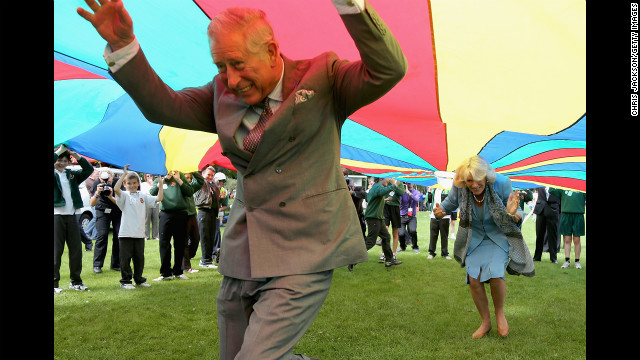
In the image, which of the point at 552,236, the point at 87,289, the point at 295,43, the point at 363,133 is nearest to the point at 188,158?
the point at 87,289

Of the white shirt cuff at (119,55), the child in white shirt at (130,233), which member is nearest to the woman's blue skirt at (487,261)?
the white shirt cuff at (119,55)

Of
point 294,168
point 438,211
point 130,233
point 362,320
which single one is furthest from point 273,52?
point 130,233

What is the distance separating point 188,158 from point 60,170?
190cm

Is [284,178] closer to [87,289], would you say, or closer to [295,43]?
[295,43]

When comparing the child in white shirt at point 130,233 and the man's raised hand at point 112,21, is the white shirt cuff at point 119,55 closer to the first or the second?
the man's raised hand at point 112,21

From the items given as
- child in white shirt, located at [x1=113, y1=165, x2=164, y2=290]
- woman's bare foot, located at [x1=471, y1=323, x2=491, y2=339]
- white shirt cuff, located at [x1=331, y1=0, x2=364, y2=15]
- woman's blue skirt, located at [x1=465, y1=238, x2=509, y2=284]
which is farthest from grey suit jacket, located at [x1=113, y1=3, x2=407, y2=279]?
child in white shirt, located at [x1=113, y1=165, x2=164, y2=290]

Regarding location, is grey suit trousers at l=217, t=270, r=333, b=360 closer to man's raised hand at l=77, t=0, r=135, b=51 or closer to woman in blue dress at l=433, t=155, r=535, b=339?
man's raised hand at l=77, t=0, r=135, b=51

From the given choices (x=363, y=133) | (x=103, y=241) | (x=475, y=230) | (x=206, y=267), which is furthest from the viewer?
(x=206, y=267)

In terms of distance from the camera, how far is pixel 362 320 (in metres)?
5.87

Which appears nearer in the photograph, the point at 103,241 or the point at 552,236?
the point at 103,241

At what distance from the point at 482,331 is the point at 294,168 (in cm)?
413

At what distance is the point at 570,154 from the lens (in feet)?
17.6

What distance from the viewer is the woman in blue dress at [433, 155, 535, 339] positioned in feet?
16.0

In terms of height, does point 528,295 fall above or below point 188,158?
below
